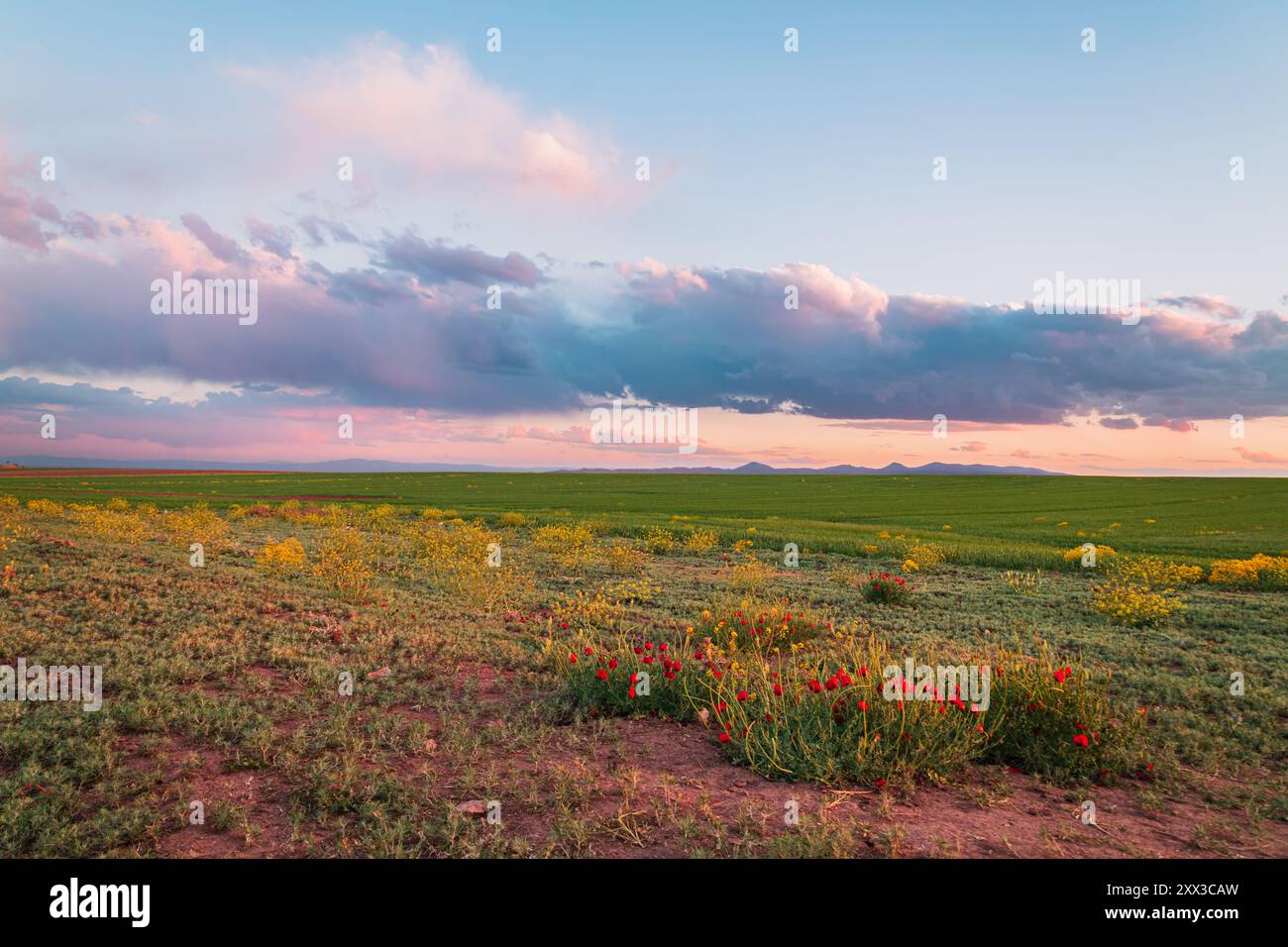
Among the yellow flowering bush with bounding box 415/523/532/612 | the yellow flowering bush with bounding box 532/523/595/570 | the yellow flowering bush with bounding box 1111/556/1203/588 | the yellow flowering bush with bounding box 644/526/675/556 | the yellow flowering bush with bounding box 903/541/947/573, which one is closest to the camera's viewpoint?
the yellow flowering bush with bounding box 415/523/532/612

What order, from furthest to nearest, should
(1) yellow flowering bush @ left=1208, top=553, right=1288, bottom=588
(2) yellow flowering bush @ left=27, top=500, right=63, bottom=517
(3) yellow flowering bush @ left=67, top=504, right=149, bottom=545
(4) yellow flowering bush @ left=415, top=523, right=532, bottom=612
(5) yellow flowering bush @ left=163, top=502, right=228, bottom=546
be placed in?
(2) yellow flowering bush @ left=27, top=500, right=63, bottom=517, (3) yellow flowering bush @ left=67, top=504, right=149, bottom=545, (5) yellow flowering bush @ left=163, top=502, right=228, bottom=546, (1) yellow flowering bush @ left=1208, top=553, right=1288, bottom=588, (4) yellow flowering bush @ left=415, top=523, right=532, bottom=612

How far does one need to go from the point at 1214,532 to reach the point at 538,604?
41307mm

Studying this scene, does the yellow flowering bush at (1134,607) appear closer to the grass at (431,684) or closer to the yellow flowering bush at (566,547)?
the grass at (431,684)

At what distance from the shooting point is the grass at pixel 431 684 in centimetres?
532

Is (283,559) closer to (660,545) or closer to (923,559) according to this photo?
(660,545)

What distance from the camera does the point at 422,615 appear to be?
1387 centimetres

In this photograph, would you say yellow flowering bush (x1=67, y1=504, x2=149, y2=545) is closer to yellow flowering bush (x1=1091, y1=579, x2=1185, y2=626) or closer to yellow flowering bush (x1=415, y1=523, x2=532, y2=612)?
yellow flowering bush (x1=415, y1=523, x2=532, y2=612)

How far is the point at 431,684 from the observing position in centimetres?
941

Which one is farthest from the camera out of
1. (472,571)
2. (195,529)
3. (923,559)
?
(195,529)

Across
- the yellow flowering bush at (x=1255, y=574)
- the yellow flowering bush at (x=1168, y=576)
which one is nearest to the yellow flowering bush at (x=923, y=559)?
the yellow flowering bush at (x=1168, y=576)

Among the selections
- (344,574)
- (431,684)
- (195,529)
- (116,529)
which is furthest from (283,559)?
(116,529)

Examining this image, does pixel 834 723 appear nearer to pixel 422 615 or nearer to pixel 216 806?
pixel 216 806

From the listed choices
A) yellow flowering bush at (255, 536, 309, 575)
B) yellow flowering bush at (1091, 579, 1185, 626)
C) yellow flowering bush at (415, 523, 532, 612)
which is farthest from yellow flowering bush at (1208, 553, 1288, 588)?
yellow flowering bush at (255, 536, 309, 575)

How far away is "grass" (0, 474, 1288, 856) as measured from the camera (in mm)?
5324
